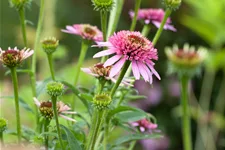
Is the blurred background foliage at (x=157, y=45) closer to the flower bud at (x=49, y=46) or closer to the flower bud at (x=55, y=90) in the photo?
the flower bud at (x=49, y=46)

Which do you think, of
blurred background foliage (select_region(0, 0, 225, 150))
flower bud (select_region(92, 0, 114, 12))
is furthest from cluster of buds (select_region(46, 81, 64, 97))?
blurred background foliage (select_region(0, 0, 225, 150))

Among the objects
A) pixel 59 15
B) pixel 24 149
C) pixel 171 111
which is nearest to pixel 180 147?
pixel 171 111

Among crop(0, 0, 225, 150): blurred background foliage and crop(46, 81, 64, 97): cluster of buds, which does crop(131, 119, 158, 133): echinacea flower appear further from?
crop(0, 0, 225, 150): blurred background foliage

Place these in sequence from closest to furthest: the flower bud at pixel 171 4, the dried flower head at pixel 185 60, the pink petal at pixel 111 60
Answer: the dried flower head at pixel 185 60, the pink petal at pixel 111 60, the flower bud at pixel 171 4

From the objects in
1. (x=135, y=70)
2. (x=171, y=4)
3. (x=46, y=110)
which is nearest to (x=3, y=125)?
(x=46, y=110)

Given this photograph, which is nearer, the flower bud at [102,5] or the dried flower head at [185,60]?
the dried flower head at [185,60]

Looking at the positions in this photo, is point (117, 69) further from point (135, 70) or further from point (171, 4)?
point (171, 4)

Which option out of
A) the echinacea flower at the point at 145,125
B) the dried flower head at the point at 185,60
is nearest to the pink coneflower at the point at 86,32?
the echinacea flower at the point at 145,125

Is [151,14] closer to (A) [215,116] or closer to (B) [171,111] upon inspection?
(A) [215,116]

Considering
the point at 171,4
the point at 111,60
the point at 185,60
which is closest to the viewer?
the point at 185,60
